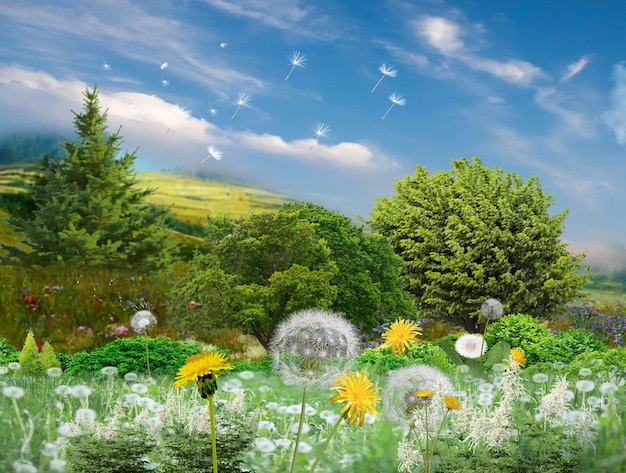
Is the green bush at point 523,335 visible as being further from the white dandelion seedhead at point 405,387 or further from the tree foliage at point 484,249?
the white dandelion seedhead at point 405,387

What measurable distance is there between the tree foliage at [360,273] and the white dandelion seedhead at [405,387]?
24.7ft

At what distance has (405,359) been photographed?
8.85 meters

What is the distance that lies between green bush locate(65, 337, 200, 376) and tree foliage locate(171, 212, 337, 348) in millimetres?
1740

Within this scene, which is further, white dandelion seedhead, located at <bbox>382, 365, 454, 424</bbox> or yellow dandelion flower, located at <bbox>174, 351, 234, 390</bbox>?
white dandelion seedhead, located at <bbox>382, 365, 454, 424</bbox>

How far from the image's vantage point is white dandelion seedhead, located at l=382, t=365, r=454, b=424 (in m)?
4.17

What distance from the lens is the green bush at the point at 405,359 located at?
28.3 feet

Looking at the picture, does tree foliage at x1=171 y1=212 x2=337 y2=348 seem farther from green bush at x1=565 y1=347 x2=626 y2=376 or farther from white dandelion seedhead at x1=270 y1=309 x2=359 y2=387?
white dandelion seedhead at x1=270 y1=309 x2=359 y2=387

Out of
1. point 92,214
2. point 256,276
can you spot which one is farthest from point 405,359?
point 92,214

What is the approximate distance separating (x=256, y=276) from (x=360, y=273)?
1.98 metres

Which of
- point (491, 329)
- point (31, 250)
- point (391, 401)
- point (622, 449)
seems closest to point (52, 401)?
point (391, 401)

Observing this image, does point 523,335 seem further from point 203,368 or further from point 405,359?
point 203,368

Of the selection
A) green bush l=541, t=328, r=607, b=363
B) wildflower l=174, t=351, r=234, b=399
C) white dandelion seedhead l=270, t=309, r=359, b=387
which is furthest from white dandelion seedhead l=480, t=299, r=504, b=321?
wildflower l=174, t=351, r=234, b=399

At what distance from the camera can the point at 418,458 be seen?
175 inches

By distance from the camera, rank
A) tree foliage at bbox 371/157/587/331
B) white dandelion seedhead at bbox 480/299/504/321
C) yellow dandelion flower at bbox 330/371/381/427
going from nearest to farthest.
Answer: yellow dandelion flower at bbox 330/371/381/427, white dandelion seedhead at bbox 480/299/504/321, tree foliage at bbox 371/157/587/331
